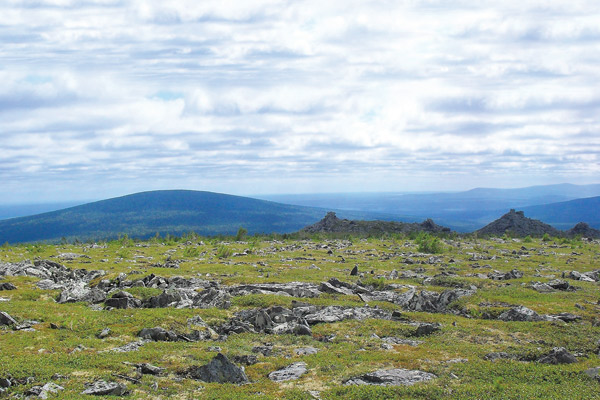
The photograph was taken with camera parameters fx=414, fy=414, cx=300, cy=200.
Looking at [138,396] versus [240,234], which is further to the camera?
[240,234]

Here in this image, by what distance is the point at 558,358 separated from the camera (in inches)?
787

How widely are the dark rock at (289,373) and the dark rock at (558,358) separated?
11.7 m

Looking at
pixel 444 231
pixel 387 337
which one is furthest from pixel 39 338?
pixel 444 231

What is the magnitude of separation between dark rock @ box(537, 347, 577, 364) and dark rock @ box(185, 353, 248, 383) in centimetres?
1454

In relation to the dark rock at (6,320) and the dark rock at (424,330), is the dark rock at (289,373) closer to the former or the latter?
the dark rock at (424,330)

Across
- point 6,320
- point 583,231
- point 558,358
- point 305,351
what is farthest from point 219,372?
point 583,231

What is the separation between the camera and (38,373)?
17.1 m

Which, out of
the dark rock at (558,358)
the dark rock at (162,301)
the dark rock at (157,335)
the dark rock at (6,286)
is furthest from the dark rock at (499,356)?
the dark rock at (6,286)

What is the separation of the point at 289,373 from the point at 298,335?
6.62 metres

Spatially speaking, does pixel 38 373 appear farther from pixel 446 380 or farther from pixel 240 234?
pixel 240 234

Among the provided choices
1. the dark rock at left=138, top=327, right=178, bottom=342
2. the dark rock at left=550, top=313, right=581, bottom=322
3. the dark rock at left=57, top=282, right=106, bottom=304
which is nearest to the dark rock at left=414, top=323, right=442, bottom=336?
the dark rock at left=550, top=313, right=581, bottom=322

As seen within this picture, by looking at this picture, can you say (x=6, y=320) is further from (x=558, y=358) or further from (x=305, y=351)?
(x=558, y=358)

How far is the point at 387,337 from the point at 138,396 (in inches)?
594

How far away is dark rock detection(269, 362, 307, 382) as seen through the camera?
61.2 feet
